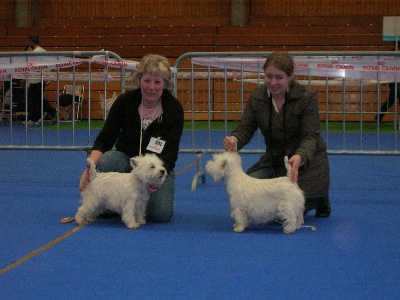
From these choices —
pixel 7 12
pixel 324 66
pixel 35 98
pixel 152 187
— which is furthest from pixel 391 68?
pixel 7 12

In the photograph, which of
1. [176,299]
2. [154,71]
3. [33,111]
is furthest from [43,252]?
[33,111]

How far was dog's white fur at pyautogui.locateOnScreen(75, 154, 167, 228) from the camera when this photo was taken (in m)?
3.39

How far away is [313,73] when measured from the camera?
18.3 feet

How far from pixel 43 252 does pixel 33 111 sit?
9.53 meters

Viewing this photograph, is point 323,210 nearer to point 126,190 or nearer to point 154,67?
point 126,190

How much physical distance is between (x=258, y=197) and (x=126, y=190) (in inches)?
28.0

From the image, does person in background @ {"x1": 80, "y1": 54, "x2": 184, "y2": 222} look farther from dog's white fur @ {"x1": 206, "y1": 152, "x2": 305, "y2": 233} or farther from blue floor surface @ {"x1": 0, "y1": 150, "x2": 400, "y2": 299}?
dog's white fur @ {"x1": 206, "y1": 152, "x2": 305, "y2": 233}

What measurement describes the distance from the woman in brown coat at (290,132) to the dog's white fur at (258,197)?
0.21 metres

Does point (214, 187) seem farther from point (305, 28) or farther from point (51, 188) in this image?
point (305, 28)

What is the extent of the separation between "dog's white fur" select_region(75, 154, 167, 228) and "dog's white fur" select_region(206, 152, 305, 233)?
1.06 feet

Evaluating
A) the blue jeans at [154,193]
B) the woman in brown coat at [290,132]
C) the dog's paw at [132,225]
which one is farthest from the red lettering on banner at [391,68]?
the dog's paw at [132,225]

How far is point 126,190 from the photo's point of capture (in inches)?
135

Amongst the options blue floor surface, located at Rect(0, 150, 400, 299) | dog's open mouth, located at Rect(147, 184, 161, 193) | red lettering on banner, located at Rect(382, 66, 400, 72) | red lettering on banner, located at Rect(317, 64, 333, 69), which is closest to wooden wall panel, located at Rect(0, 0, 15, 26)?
red lettering on banner, located at Rect(317, 64, 333, 69)

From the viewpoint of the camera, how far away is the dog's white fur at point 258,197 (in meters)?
3.28
